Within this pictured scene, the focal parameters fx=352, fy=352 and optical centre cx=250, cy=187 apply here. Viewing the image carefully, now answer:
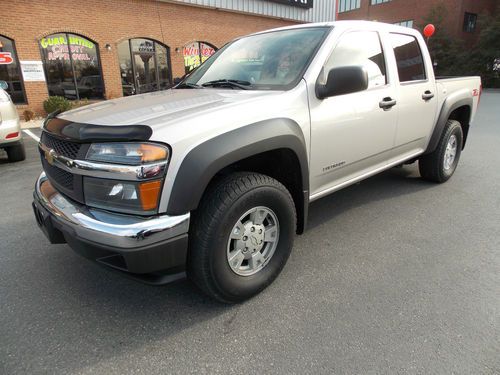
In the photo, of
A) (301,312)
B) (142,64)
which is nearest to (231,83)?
(301,312)

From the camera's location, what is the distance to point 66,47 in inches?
501

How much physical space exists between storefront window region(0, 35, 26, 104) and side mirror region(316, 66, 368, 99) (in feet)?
43.1

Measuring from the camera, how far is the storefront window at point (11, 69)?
11648 mm

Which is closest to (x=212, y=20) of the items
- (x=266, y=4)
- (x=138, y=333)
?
(x=266, y=4)

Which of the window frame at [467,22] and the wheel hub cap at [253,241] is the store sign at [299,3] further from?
the window frame at [467,22]

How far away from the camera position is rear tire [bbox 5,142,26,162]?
6109 mm

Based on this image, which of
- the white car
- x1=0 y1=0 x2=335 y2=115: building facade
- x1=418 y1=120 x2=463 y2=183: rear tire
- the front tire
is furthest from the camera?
x1=0 y1=0 x2=335 y2=115: building facade

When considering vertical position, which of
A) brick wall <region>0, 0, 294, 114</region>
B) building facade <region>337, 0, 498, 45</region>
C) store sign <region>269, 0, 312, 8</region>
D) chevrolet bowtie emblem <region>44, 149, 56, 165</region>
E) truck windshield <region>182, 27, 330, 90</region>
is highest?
building facade <region>337, 0, 498, 45</region>

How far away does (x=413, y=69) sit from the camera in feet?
12.2

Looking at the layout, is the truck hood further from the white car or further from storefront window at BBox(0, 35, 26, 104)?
storefront window at BBox(0, 35, 26, 104)

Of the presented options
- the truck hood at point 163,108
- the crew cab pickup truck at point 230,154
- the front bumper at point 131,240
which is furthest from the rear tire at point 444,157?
the front bumper at point 131,240

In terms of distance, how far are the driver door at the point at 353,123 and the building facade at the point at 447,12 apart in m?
30.3

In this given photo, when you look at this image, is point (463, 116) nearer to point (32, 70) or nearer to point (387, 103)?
point (387, 103)

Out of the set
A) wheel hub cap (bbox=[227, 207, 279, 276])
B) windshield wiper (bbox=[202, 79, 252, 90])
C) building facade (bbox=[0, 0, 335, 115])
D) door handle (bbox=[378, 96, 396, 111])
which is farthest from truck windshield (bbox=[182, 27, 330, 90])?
building facade (bbox=[0, 0, 335, 115])
